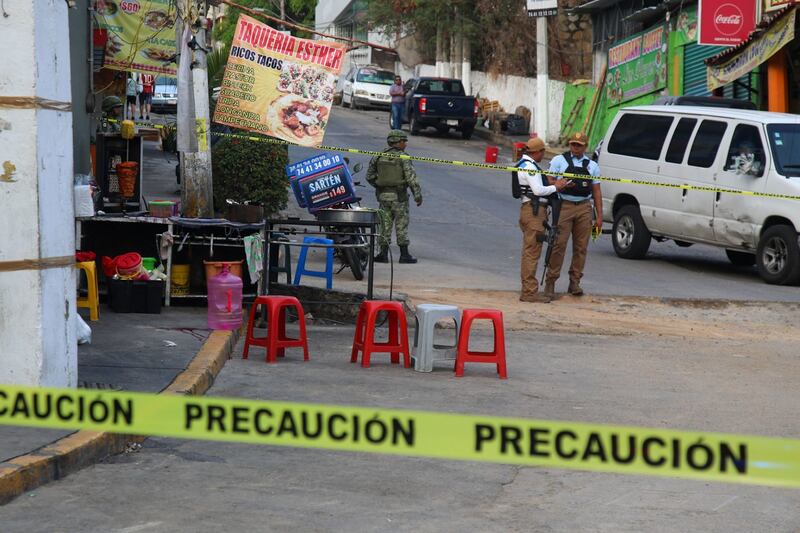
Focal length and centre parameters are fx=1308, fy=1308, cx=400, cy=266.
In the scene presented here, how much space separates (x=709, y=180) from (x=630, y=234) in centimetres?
177

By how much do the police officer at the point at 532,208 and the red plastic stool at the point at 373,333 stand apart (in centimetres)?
344

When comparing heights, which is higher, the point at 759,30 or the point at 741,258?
the point at 759,30

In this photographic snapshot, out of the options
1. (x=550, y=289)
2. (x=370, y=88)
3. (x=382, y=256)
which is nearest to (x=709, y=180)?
(x=550, y=289)

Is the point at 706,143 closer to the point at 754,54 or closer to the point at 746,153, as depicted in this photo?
the point at 746,153

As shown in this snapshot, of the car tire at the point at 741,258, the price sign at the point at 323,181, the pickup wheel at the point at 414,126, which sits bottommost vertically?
the car tire at the point at 741,258

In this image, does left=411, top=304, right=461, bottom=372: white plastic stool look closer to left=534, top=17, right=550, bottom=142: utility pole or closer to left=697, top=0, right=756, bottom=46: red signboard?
left=697, top=0, right=756, bottom=46: red signboard

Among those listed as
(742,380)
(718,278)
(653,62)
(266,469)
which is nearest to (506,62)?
(653,62)

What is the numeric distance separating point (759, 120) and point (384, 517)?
11.3 meters

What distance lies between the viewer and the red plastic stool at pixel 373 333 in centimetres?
1011

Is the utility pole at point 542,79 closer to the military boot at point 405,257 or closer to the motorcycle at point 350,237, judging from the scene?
the military boot at point 405,257

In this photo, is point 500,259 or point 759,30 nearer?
point 500,259

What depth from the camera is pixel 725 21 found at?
1088 inches

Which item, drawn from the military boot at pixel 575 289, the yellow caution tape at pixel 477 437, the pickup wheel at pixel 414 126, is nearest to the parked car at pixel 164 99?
the pickup wheel at pixel 414 126

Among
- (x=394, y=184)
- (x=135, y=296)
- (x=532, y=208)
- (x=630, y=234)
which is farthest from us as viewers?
(x=630, y=234)
